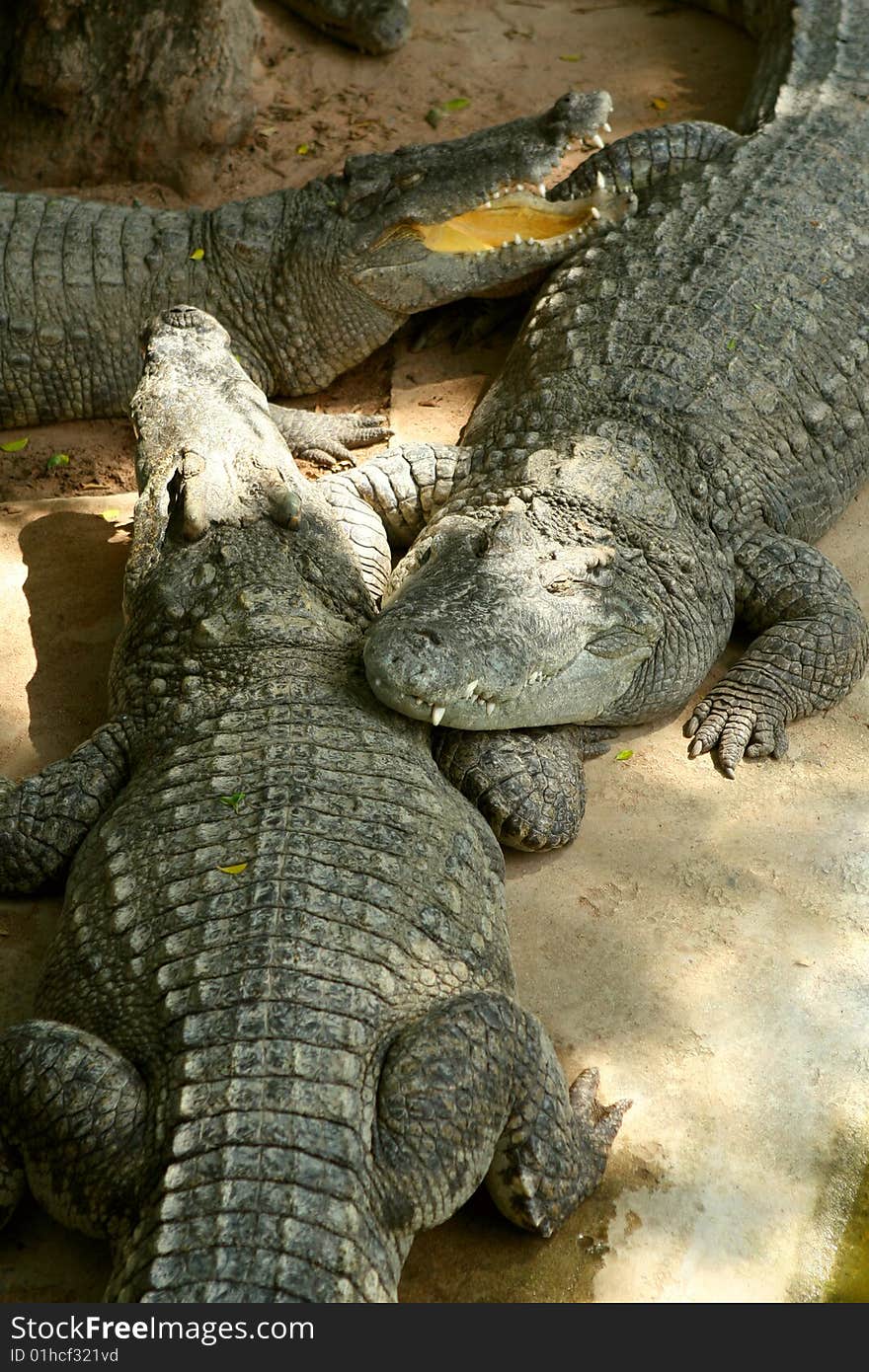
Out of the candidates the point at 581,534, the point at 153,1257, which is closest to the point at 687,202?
the point at 581,534

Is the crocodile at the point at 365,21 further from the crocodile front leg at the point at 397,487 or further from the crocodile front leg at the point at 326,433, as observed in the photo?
the crocodile front leg at the point at 397,487

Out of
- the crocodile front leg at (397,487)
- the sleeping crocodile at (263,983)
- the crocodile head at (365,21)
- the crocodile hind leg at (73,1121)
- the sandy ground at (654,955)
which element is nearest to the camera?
the sleeping crocodile at (263,983)

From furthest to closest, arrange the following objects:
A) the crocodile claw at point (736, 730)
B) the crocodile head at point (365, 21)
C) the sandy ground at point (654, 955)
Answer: the crocodile head at point (365, 21) → the crocodile claw at point (736, 730) → the sandy ground at point (654, 955)

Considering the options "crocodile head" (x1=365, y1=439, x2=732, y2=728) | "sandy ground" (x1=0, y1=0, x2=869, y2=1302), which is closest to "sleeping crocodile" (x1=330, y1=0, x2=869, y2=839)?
"crocodile head" (x1=365, y1=439, x2=732, y2=728)

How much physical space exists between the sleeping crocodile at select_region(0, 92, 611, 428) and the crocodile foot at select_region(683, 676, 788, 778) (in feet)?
6.96

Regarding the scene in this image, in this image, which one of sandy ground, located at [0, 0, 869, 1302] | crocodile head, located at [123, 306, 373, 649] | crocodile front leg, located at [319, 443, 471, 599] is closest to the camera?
sandy ground, located at [0, 0, 869, 1302]

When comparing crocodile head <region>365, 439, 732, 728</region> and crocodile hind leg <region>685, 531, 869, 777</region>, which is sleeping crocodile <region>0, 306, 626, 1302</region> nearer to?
crocodile head <region>365, 439, 732, 728</region>

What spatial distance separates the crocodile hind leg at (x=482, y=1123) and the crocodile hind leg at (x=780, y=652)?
4.54ft

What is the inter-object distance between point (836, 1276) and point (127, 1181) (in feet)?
5.07

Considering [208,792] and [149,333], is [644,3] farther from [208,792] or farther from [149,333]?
[208,792]

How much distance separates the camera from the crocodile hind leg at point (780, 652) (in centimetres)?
407

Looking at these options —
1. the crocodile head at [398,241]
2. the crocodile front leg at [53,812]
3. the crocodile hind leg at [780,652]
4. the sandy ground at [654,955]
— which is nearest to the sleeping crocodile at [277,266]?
the crocodile head at [398,241]

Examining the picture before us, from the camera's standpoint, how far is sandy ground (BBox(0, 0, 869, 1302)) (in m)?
2.90

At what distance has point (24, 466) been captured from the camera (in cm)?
514
